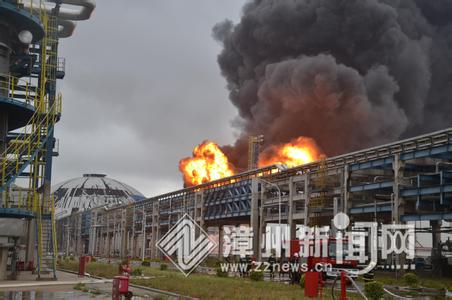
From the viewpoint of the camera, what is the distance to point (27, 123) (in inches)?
1511

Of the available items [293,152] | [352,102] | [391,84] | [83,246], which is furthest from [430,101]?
[83,246]

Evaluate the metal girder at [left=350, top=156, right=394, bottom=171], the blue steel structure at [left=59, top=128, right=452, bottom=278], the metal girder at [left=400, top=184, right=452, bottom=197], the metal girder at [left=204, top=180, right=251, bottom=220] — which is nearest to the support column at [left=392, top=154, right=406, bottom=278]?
the blue steel structure at [left=59, top=128, right=452, bottom=278]

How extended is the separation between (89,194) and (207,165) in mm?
91264

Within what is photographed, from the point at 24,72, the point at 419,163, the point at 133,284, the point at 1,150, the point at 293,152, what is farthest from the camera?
the point at 293,152

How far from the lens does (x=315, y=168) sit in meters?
60.8

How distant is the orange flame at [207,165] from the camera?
93375 mm

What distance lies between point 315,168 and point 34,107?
32.7 metres

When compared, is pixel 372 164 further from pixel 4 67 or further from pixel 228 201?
pixel 4 67

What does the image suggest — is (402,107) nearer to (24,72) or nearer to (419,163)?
(419,163)

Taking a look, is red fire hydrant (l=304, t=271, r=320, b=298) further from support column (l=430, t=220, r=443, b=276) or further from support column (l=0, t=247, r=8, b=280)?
support column (l=430, t=220, r=443, b=276)

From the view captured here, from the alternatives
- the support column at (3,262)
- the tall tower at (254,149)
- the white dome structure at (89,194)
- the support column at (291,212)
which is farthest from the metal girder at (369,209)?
the white dome structure at (89,194)

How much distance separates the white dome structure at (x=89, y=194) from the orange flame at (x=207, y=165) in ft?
252

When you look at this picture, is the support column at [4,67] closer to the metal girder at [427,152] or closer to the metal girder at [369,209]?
Answer: the metal girder at [427,152]

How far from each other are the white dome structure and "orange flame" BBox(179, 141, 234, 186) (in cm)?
7690
